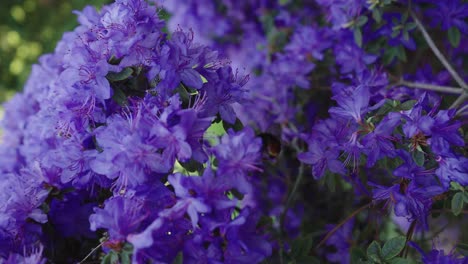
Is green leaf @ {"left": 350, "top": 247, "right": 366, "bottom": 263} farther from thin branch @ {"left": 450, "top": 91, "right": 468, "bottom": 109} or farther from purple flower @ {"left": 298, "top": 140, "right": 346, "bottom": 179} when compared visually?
thin branch @ {"left": 450, "top": 91, "right": 468, "bottom": 109}

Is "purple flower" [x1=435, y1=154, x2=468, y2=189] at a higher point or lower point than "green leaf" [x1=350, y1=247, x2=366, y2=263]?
higher

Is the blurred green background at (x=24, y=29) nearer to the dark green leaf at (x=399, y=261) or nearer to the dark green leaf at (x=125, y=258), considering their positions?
the dark green leaf at (x=125, y=258)

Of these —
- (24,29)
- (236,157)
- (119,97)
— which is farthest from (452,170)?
(24,29)

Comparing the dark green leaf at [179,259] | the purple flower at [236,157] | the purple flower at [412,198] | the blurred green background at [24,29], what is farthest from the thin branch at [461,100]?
the blurred green background at [24,29]

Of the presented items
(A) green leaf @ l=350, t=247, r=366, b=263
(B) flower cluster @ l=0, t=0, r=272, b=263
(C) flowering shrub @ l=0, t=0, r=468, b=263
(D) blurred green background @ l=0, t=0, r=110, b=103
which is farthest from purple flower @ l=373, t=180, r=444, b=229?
(D) blurred green background @ l=0, t=0, r=110, b=103

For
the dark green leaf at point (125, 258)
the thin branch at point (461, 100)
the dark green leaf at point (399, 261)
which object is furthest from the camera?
the thin branch at point (461, 100)
